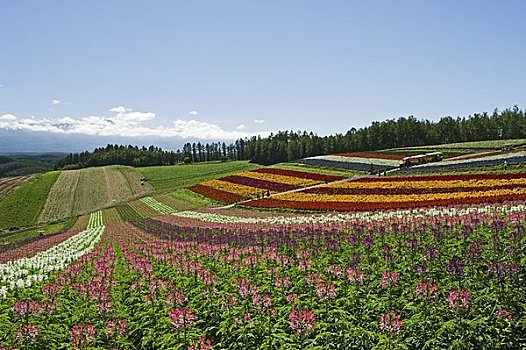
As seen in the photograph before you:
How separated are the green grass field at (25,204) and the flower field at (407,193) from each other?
101 ft

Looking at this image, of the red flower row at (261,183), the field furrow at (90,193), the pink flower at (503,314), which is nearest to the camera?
the pink flower at (503,314)

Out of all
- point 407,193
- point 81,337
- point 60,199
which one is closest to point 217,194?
point 407,193

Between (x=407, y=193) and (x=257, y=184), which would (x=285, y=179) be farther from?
(x=407, y=193)

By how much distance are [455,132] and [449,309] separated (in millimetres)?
108312

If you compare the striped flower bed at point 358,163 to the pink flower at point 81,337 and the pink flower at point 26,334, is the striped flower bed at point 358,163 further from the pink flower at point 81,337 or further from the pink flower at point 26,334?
the pink flower at point 26,334

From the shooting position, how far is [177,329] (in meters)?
6.09

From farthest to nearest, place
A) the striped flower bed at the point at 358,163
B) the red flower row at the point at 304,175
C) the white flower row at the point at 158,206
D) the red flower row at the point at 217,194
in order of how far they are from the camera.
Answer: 1. the striped flower bed at the point at 358,163
2. the red flower row at the point at 304,175
3. the white flower row at the point at 158,206
4. the red flower row at the point at 217,194

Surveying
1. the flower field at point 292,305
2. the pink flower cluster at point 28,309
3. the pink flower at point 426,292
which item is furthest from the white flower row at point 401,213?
the pink flower cluster at point 28,309

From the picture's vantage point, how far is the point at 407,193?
34.0 meters

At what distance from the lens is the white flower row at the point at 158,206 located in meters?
48.1

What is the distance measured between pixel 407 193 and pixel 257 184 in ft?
74.3

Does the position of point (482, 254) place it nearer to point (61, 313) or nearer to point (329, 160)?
point (61, 313)

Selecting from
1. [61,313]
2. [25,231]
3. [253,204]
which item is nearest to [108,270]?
[61,313]

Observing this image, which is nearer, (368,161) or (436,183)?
(436,183)
